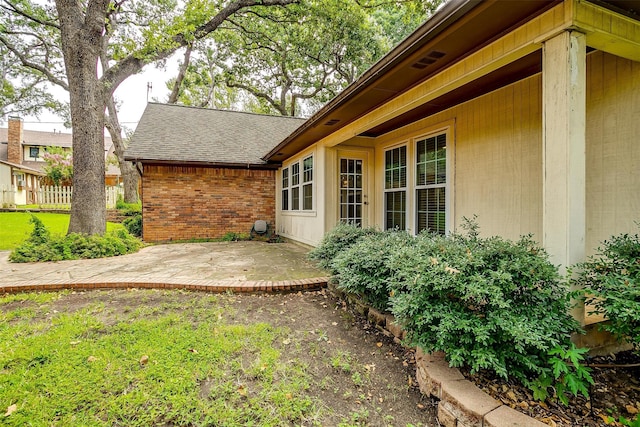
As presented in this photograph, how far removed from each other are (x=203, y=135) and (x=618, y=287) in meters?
11.3

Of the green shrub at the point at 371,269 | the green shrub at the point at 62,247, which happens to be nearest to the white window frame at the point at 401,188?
the green shrub at the point at 371,269

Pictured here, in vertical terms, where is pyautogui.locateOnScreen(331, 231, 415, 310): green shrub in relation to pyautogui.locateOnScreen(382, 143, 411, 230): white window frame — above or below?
below

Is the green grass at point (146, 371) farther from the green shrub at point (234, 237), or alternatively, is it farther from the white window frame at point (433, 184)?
the green shrub at point (234, 237)

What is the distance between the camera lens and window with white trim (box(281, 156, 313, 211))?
7488 millimetres

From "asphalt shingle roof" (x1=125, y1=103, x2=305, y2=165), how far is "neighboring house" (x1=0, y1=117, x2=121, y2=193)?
49.5ft

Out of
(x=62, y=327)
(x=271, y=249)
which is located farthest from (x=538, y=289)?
(x=271, y=249)

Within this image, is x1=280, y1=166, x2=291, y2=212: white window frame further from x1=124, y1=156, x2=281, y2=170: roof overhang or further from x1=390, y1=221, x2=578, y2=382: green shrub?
x1=390, y1=221, x2=578, y2=382: green shrub

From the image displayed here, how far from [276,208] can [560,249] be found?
346 inches

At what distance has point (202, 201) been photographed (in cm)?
955

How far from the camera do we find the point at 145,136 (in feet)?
31.8

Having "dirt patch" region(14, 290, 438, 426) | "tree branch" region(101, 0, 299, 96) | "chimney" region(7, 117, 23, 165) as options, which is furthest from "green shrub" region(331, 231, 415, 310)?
"chimney" region(7, 117, 23, 165)

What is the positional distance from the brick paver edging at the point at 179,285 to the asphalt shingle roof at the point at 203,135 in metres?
5.17

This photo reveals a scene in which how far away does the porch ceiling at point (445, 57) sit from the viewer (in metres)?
2.30

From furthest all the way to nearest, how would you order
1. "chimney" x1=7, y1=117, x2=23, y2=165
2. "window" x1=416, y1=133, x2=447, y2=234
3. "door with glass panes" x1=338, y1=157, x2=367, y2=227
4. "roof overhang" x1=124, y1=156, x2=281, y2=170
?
"chimney" x1=7, y1=117, x2=23, y2=165, "roof overhang" x1=124, y1=156, x2=281, y2=170, "door with glass panes" x1=338, y1=157, x2=367, y2=227, "window" x1=416, y1=133, x2=447, y2=234
